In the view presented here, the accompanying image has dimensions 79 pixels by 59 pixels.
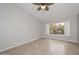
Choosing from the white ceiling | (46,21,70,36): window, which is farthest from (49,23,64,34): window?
the white ceiling

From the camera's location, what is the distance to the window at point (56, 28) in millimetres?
1534

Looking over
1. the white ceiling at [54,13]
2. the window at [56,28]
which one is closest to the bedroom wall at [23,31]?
the white ceiling at [54,13]

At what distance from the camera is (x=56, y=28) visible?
5.13 ft

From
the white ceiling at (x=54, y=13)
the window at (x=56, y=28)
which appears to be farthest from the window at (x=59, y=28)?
the white ceiling at (x=54, y=13)

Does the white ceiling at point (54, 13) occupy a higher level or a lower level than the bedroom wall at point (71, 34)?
higher

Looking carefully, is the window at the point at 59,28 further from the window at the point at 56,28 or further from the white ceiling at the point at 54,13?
the white ceiling at the point at 54,13

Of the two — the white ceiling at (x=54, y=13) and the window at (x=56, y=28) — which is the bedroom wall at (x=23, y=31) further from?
the window at (x=56, y=28)

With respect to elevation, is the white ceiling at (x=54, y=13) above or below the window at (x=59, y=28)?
above

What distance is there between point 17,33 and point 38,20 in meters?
0.50

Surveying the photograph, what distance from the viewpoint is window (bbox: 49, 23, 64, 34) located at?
1534 mm

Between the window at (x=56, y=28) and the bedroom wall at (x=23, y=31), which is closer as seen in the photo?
the window at (x=56, y=28)

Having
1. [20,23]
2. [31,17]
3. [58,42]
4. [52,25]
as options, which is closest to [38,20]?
[31,17]

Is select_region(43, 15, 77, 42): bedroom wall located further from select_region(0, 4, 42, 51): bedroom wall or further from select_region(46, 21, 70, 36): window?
select_region(0, 4, 42, 51): bedroom wall

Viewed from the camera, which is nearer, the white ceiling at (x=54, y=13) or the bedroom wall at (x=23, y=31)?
the white ceiling at (x=54, y=13)
